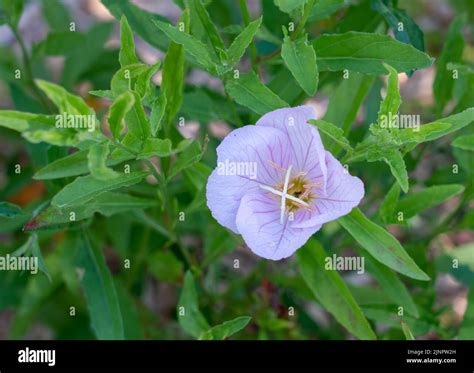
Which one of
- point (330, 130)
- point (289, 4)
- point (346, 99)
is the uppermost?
point (289, 4)

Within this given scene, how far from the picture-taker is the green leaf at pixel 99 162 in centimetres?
121

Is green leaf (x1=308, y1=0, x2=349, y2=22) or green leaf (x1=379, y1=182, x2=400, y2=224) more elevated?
green leaf (x1=308, y1=0, x2=349, y2=22)

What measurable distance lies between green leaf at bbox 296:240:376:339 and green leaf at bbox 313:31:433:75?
1.25 feet

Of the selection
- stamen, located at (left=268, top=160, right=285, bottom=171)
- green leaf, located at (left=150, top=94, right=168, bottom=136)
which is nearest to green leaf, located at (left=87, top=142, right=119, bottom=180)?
green leaf, located at (left=150, top=94, right=168, bottom=136)

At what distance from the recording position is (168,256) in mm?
2098

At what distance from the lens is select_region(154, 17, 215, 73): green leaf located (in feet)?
4.49

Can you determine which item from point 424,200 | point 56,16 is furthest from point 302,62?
point 56,16

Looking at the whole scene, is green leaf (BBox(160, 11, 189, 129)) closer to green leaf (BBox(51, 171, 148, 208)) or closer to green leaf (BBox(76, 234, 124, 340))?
green leaf (BBox(51, 171, 148, 208))

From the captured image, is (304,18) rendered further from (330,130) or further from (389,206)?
(389,206)

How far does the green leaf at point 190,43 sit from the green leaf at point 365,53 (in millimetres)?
248

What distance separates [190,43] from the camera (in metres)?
1.39

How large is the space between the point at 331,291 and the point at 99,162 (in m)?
0.63
